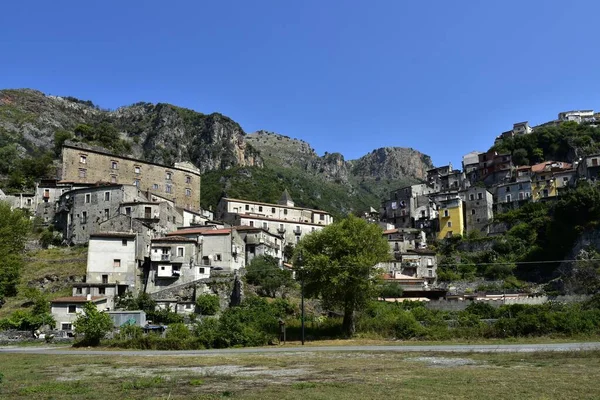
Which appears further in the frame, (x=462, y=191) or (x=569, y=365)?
(x=462, y=191)

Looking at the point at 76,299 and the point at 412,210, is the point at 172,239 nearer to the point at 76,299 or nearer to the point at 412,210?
the point at 76,299

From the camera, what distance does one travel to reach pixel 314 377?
17938 mm

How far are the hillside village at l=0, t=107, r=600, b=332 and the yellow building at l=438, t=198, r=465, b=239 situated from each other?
19 centimetres

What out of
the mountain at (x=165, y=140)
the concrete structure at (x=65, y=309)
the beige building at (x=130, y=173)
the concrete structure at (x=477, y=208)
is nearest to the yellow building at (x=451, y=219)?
the concrete structure at (x=477, y=208)

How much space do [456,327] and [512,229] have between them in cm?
5346

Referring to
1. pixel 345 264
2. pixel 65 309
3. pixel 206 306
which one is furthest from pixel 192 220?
pixel 345 264

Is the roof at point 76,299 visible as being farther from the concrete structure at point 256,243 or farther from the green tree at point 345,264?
the green tree at point 345,264

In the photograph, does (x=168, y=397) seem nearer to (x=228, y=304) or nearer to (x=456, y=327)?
(x=456, y=327)

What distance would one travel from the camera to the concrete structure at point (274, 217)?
3541 inches

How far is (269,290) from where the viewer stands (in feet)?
199

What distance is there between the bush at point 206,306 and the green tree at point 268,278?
6.38m

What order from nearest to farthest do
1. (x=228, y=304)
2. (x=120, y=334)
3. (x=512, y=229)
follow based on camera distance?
(x=120, y=334)
(x=228, y=304)
(x=512, y=229)

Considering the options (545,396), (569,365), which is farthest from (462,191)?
(545,396)

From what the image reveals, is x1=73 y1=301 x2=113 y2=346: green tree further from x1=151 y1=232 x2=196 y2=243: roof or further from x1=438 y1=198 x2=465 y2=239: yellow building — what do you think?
x1=438 y1=198 x2=465 y2=239: yellow building
